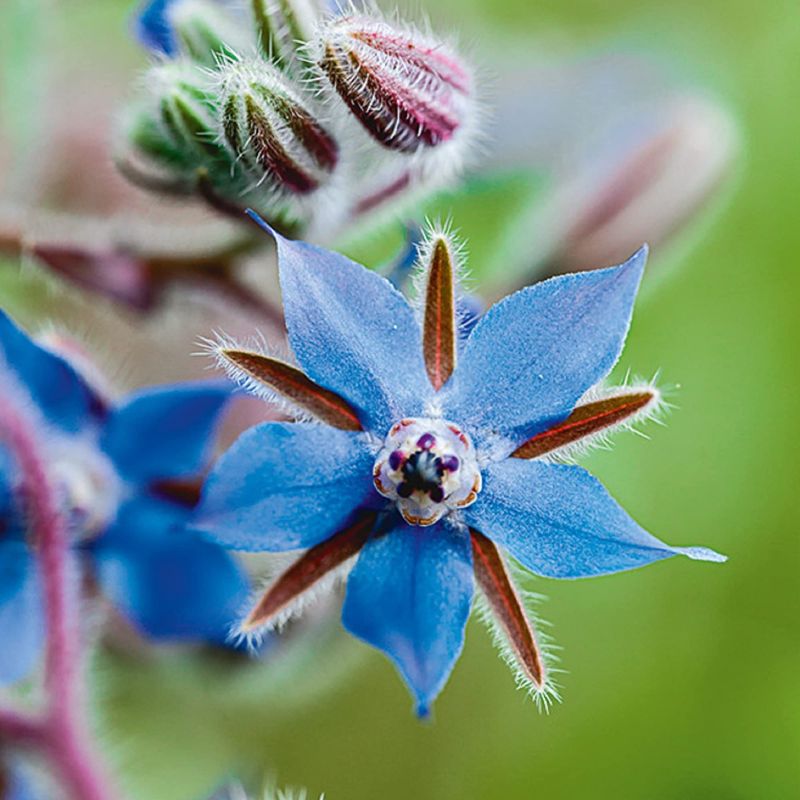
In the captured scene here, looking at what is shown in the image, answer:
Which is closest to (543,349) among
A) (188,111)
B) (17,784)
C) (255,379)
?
(255,379)

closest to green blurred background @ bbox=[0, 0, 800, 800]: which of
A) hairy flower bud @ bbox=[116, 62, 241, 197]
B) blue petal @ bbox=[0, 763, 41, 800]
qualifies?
blue petal @ bbox=[0, 763, 41, 800]

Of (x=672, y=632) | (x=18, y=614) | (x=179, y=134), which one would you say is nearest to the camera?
(x=179, y=134)

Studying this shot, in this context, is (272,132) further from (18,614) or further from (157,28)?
(18,614)

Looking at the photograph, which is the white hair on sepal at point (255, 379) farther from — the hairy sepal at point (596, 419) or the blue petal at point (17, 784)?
the blue petal at point (17, 784)

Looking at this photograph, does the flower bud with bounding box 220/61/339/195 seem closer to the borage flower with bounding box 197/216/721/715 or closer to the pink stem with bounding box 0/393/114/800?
the borage flower with bounding box 197/216/721/715

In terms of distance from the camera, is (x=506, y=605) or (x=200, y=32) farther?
(x=200, y=32)
